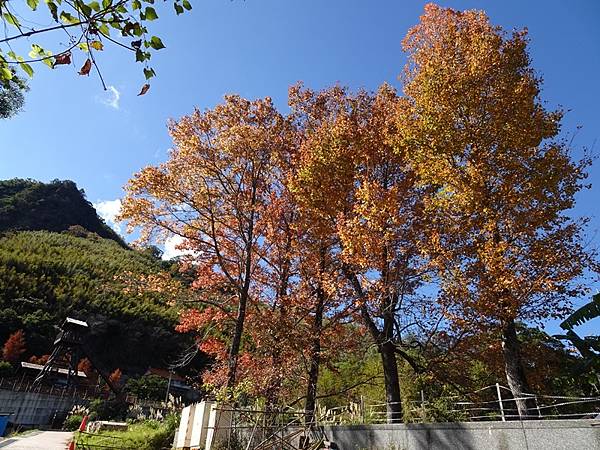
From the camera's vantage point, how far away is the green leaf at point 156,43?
2.54 meters

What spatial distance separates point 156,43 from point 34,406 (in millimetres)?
31402

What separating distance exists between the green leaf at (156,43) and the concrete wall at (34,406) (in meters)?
28.9

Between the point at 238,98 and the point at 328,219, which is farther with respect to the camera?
the point at 238,98

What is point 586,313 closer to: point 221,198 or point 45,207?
point 221,198

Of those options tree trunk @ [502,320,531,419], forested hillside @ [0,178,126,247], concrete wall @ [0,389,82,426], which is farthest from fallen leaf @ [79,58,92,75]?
forested hillside @ [0,178,126,247]

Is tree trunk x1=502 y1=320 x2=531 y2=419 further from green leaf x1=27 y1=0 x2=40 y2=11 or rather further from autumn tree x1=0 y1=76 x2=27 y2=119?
autumn tree x1=0 y1=76 x2=27 y2=119

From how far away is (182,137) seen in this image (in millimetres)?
Result: 13594

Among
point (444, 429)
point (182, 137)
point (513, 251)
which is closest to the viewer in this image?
point (444, 429)

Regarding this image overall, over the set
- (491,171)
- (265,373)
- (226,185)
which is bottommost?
(265,373)

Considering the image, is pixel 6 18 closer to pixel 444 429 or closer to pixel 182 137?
pixel 444 429

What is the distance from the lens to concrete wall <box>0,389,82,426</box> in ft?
76.5

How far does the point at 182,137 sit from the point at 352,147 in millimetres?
6241

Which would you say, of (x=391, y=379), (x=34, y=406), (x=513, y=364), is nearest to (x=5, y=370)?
(x=34, y=406)

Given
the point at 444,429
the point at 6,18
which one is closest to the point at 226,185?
the point at 444,429
